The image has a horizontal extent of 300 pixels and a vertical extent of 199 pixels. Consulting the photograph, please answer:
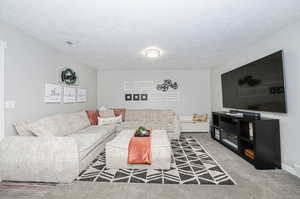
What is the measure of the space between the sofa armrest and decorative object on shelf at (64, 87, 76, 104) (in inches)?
64.8

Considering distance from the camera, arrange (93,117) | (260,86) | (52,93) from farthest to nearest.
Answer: (93,117) < (52,93) < (260,86)

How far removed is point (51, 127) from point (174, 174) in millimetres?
2244

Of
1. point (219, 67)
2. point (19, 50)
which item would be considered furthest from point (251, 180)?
point (19, 50)

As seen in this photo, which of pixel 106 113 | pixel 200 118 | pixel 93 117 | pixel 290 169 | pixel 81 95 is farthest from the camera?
pixel 200 118

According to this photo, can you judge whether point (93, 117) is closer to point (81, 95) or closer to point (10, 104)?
point (81, 95)

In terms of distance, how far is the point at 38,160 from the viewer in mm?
1901

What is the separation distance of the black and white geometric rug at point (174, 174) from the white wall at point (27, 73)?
56.1 inches

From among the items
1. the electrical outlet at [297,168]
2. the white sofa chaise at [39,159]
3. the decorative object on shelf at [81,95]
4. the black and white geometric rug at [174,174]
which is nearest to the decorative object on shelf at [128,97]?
the decorative object on shelf at [81,95]

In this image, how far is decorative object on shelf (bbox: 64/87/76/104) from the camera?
3457 mm

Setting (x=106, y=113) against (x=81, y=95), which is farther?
(x=106, y=113)

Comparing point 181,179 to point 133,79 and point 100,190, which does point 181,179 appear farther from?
point 133,79

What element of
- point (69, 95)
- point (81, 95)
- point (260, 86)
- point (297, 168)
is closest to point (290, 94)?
point (260, 86)

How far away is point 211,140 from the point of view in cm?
391

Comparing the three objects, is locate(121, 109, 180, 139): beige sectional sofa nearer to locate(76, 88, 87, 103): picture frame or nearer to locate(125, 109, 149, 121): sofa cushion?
locate(125, 109, 149, 121): sofa cushion
